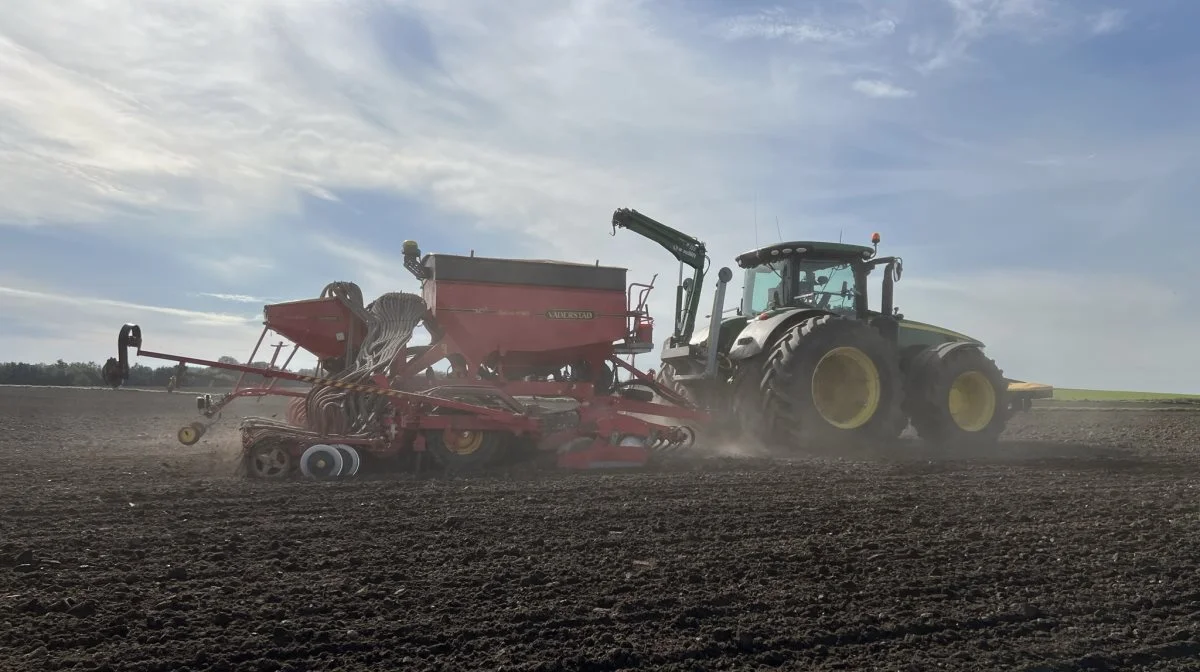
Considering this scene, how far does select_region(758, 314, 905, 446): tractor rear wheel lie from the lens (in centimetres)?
852

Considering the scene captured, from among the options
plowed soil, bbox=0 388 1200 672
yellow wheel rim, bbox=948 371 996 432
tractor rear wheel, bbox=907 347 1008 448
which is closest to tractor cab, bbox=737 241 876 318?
tractor rear wheel, bbox=907 347 1008 448

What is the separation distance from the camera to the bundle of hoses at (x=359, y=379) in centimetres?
708

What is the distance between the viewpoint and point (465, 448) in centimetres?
754

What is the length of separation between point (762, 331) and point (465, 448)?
3514mm

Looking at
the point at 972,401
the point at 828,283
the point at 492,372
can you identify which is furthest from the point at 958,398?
the point at 492,372

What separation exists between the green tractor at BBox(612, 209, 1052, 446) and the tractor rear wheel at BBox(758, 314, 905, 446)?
0.01 m

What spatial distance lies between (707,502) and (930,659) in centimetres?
265

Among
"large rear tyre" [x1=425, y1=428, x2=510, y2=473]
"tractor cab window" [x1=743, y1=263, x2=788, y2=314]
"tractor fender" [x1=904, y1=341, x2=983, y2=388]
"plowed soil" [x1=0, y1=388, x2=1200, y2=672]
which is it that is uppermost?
"tractor cab window" [x1=743, y1=263, x2=788, y2=314]

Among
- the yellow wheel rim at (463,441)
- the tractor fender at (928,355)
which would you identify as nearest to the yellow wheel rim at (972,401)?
the tractor fender at (928,355)

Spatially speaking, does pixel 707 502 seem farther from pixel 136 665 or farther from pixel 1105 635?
pixel 136 665

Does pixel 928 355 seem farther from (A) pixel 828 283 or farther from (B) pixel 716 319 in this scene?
(B) pixel 716 319

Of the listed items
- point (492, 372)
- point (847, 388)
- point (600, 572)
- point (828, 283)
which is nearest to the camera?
point (600, 572)

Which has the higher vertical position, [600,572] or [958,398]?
[958,398]

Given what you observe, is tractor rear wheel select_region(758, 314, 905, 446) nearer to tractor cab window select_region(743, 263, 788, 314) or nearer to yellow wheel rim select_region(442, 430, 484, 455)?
tractor cab window select_region(743, 263, 788, 314)
